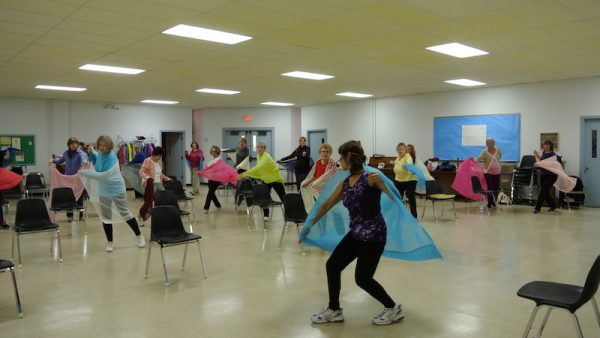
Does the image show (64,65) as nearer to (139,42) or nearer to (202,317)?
(139,42)

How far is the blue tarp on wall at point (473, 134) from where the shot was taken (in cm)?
1247

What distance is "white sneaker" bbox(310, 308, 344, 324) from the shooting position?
3.98 metres

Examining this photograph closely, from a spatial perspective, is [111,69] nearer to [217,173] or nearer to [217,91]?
[217,173]

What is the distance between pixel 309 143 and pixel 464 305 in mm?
14107

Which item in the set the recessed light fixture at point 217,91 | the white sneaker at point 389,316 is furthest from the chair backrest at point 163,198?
the recessed light fixture at point 217,91

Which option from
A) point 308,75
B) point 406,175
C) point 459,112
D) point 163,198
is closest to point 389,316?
point 163,198

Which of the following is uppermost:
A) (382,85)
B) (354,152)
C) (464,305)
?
(382,85)

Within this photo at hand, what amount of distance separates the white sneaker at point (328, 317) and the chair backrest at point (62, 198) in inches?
212

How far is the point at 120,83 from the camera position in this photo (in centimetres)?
1185

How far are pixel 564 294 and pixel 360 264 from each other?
1408 mm

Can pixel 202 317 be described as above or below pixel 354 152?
below

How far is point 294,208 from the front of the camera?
675 cm

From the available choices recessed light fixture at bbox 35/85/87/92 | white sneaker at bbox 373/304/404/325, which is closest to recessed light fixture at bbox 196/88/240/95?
recessed light fixture at bbox 35/85/87/92

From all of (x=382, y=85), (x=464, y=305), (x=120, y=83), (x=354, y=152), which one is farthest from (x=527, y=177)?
(x=120, y=83)
